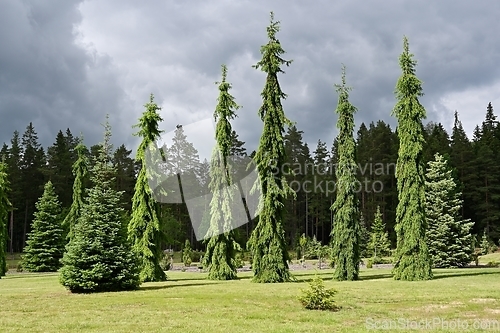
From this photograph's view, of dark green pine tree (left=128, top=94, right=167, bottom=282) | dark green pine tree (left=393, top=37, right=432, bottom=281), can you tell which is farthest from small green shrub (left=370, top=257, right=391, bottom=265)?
dark green pine tree (left=128, top=94, right=167, bottom=282)

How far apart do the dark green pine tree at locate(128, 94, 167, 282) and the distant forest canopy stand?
87.9 ft

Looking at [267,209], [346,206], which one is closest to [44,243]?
[267,209]

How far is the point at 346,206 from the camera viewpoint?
2577cm

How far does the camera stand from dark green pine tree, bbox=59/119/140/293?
18281 mm

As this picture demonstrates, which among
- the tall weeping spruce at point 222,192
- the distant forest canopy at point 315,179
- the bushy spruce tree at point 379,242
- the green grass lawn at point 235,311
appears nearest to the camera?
the green grass lawn at point 235,311

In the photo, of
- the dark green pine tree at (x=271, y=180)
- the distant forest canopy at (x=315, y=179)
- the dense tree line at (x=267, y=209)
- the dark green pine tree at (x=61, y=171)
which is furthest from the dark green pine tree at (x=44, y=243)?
the dark green pine tree at (x=271, y=180)

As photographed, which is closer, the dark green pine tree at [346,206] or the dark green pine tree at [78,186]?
the dark green pine tree at [346,206]

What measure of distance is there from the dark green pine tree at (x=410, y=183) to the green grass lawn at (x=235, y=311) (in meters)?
6.21

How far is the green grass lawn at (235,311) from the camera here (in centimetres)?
1130

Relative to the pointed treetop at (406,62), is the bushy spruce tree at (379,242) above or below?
below

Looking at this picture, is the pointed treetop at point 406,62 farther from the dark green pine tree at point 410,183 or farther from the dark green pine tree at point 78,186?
the dark green pine tree at point 78,186

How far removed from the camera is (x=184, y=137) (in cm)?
6128

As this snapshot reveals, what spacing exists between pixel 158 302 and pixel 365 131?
65795mm

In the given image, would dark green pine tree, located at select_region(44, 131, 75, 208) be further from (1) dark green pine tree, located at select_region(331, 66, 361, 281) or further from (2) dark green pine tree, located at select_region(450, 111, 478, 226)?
(2) dark green pine tree, located at select_region(450, 111, 478, 226)
